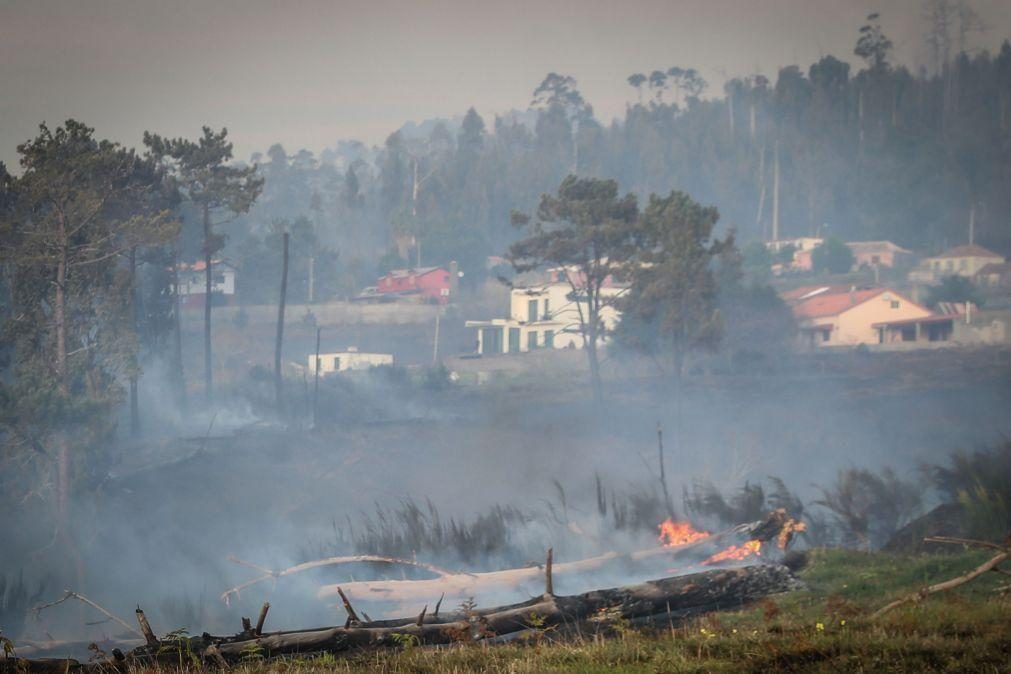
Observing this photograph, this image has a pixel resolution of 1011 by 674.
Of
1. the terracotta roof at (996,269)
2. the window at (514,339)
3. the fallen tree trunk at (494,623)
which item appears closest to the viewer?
the fallen tree trunk at (494,623)

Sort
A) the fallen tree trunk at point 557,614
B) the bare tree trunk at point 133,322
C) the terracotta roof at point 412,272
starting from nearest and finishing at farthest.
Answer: the fallen tree trunk at point 557,614, the bare tree trunk at point 133,322, the terracotta roof at point 412,272

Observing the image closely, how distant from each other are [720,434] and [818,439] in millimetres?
4832

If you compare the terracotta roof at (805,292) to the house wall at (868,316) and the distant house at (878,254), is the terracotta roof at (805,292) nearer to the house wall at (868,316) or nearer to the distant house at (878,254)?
the house wall at (868,316)

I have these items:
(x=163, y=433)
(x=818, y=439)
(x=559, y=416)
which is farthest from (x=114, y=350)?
(x=818, y=439)

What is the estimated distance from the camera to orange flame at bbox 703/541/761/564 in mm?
22066

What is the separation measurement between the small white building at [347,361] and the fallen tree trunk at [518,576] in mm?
49768

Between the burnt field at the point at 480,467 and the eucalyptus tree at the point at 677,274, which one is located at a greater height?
the eucalyptus tree at the point at 677,274

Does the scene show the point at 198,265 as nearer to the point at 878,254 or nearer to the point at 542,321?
the point at 542,321

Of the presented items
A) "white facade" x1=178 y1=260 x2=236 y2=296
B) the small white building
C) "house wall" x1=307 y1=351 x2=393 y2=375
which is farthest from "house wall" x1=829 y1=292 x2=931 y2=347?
"white facade" x1=178 y1=260 x2=236 y2=296

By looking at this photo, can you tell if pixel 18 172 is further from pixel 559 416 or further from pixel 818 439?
pixel 818 439

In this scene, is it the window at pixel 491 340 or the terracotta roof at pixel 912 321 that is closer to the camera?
the terracotta roof at pixel 912 321

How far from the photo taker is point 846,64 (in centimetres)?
13762

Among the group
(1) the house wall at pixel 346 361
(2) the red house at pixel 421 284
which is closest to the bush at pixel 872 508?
(1) the house wall at pixel 346 361

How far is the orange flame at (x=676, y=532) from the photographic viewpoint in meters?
27.8
